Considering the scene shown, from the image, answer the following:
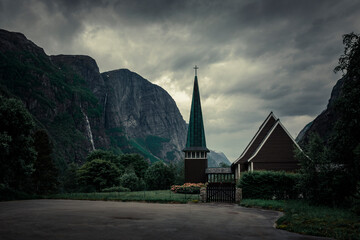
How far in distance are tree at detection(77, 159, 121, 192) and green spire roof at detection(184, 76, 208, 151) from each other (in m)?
15.5

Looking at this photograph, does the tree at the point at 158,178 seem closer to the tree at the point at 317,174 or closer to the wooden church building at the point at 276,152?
the wooden church building at the point at 276,152

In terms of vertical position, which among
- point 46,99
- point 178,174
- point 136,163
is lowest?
point 178,174

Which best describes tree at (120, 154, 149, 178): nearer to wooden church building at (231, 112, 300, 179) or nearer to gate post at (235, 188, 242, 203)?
wooden church building at (231, 112, 300, 179)

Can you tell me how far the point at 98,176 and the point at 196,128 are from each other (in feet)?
71.2

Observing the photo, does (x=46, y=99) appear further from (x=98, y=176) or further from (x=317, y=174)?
(x=317, y=174)

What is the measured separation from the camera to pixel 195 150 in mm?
55156

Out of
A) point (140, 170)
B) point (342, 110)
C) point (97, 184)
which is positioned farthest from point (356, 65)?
point (140, 170)

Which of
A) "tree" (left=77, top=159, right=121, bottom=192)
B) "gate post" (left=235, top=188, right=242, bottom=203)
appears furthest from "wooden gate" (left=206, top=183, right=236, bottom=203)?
"tree" (left=77, top=159, right=121, bottom=192)

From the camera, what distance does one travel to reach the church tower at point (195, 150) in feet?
179

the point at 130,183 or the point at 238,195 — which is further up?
the point at 238,195

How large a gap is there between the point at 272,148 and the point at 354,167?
14.9 metres

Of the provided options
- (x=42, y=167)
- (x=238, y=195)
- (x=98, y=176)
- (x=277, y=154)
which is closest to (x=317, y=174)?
(x=238, y=195)

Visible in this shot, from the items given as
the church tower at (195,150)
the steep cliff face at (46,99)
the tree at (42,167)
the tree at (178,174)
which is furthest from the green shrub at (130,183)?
the steep cliff face at (46,99)

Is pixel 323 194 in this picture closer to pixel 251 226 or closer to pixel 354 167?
pixel 354 167
